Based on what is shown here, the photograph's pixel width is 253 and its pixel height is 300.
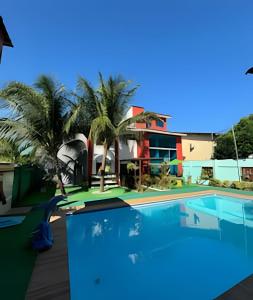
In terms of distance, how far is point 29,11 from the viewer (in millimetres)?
7633

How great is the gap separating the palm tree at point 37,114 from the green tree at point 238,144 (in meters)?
20.5

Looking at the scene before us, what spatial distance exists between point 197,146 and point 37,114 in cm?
2161

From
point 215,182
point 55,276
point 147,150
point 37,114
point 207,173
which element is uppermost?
point 37,114

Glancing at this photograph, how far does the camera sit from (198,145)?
1019 inches

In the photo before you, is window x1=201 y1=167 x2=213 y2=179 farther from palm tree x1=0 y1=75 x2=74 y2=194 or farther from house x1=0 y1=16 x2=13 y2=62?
house x1=0 y1=16 x2=13 y2=62

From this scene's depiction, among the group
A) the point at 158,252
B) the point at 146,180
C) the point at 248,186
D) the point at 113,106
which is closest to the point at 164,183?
the point at 146,180

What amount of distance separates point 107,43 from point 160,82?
7719mm

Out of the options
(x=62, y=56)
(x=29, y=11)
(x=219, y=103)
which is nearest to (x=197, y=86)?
(x=219, y=103)

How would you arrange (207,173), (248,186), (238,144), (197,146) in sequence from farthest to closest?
(197,146) < (238,144) < (207,173) < (248,186)

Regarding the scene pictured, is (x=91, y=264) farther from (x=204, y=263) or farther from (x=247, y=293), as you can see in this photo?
(x=247, y=293)

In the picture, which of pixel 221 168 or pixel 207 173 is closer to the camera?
pixel 221 168

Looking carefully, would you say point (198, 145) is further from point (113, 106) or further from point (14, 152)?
point (14, 152)

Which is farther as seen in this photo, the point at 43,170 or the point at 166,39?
the point at 43,170

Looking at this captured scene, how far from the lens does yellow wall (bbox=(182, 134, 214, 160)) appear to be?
24.7 meters
